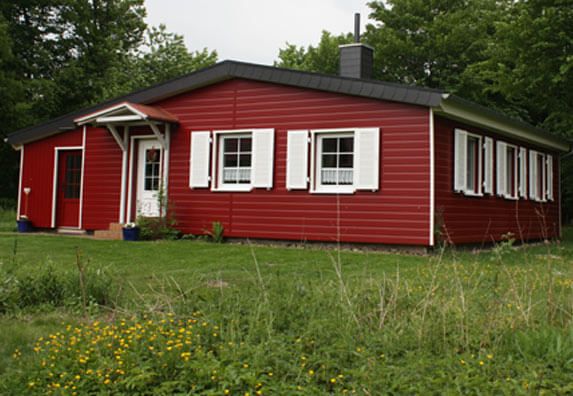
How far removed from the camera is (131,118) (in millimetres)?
12508

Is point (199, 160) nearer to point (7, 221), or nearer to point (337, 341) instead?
point (7, 221)

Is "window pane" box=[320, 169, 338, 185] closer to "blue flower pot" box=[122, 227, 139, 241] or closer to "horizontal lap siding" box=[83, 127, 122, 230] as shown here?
"blue flower pot" box=[122, 227, 139, 241]

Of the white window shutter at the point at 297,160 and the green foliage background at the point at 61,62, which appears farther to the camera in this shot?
the green foliage background at the point at 61,62

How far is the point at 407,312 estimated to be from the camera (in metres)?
4.20

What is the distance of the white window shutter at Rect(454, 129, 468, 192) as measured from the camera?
444 inches

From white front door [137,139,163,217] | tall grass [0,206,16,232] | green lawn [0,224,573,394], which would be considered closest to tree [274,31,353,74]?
tall grass [0,206,16,232]

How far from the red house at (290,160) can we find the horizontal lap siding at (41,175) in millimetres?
34

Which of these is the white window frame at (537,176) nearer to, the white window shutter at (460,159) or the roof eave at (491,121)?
the roof eave at (491,121)

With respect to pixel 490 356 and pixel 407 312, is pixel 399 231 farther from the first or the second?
pixel 490 356

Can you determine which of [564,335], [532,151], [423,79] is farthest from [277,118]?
[423,79]

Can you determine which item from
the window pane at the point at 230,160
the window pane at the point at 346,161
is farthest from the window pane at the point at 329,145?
the window pane at the point at 230,160

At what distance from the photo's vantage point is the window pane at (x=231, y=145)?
1252 cm

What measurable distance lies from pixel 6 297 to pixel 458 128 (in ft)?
28.3

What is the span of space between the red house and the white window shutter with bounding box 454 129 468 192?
0.03 m
